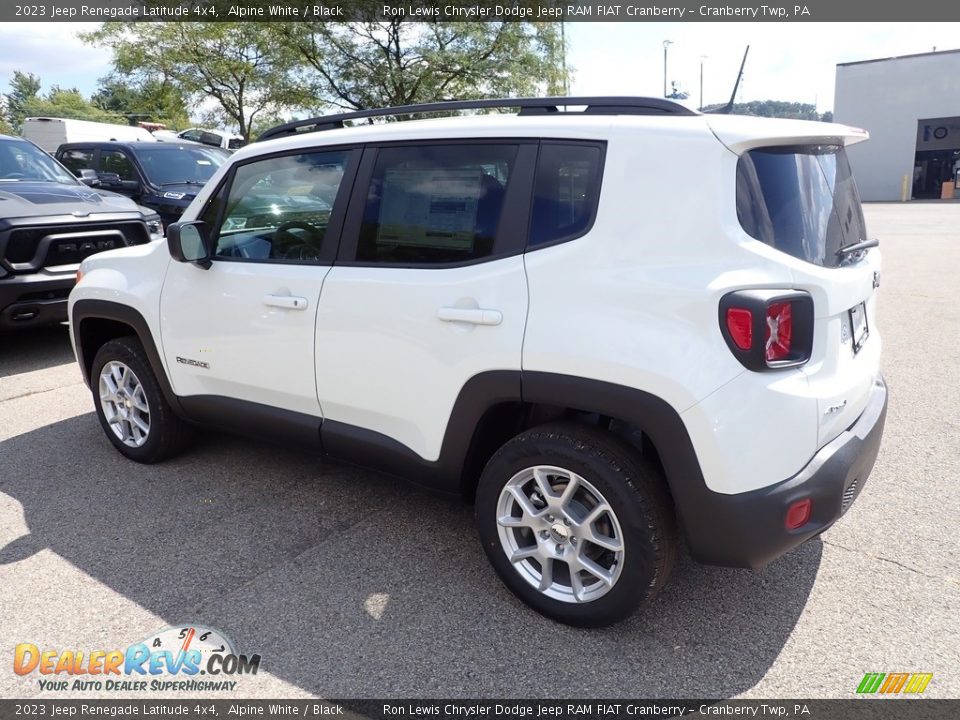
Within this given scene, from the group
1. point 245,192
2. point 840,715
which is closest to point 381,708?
point 840,715

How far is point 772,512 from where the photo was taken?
2.29m

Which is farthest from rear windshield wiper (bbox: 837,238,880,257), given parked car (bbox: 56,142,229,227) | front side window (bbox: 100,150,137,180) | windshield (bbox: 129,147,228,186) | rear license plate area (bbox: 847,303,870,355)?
front side window (bbox: 100,150,137,180)

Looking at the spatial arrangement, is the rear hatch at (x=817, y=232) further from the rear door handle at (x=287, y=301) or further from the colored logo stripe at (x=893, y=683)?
the rear door handle at (x=287, y=301)

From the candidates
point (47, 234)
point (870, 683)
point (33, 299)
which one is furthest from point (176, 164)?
point (870, 683)

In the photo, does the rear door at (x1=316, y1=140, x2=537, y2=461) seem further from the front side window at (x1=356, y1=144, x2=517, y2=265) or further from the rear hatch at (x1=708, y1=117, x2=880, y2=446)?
the rear hatch at (x1=708, y1=117, x2=880, y2=446)

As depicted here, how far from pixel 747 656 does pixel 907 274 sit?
10020 mm

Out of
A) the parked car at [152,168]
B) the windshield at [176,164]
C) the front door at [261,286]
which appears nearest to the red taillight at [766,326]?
the front door at [261,286]

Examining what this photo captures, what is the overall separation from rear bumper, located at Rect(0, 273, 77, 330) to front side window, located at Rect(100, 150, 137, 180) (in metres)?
4.06

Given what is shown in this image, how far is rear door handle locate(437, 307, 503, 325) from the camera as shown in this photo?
8.68 ft

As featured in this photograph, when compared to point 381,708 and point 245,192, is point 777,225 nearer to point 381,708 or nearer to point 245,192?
point 381,708

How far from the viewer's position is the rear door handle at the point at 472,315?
2.64 m

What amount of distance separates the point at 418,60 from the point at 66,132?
946 cm

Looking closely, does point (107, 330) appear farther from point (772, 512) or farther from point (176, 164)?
point (176, 164)

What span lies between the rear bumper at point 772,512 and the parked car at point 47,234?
595cm
